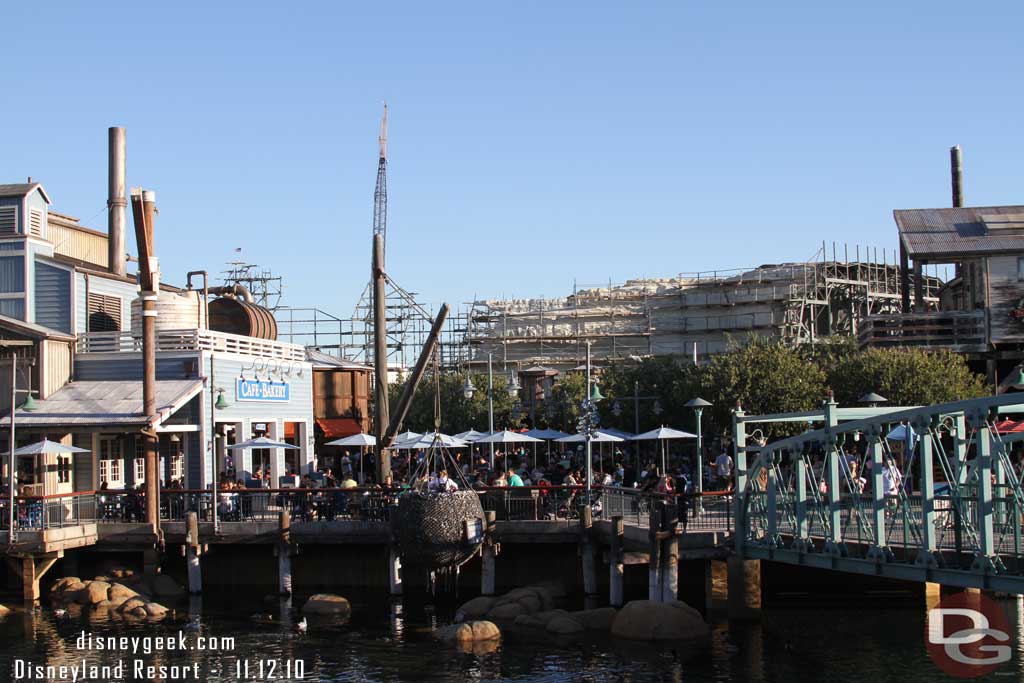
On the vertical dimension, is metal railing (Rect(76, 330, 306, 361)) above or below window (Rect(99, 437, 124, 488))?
above

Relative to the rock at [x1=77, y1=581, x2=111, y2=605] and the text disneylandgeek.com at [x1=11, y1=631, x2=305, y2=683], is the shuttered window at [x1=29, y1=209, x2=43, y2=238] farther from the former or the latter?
the text disneylandgeek.com at [x1=11, y1=631, x2=305, y2=683]

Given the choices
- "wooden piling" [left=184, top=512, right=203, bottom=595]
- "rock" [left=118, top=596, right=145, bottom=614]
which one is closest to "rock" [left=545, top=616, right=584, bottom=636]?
"rock" [left=118, top=596, right=145, bottom=614]

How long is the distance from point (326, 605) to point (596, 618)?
6754 mm

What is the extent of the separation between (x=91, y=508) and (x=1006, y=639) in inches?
876

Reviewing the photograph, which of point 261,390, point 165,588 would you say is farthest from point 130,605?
point 261,390

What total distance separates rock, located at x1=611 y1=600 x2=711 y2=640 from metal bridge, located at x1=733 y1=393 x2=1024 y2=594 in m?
2.13

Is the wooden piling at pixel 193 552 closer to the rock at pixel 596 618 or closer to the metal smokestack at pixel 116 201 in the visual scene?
the rock at pixel 596 618

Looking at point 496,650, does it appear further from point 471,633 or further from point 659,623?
point 659,623

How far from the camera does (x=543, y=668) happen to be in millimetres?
25172

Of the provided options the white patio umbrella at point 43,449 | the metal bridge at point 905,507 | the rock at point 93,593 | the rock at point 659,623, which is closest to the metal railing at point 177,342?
the white patio umbrella at point 43,449

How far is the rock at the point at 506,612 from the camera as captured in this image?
29.3m

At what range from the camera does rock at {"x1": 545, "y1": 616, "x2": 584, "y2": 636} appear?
28.0 meters

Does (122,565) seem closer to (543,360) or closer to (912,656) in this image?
(912,656)

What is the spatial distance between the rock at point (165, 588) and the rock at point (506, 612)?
8.75 m
